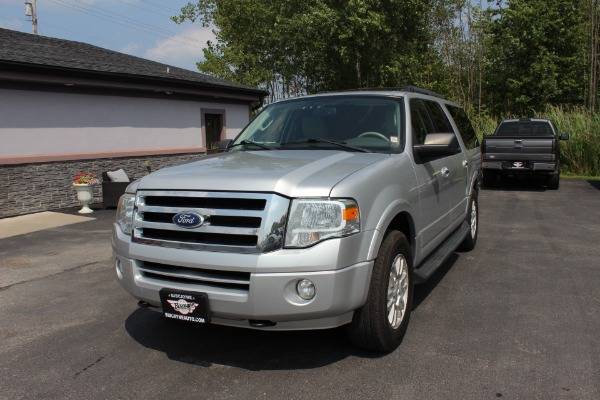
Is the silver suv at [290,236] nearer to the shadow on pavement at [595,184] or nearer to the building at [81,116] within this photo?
the building at [81,116]

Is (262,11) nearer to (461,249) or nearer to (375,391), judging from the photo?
(461,249)

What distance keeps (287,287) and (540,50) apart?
27197 mm

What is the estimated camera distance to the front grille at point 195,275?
314 cm

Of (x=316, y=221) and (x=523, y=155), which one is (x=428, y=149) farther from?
(x=523, y=155)

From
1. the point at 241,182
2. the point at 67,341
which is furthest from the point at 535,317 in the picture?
the point at 67,341

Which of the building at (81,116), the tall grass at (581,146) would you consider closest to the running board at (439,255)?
the building at (81,116)

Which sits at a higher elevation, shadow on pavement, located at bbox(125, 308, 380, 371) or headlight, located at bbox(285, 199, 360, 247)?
headlight, located at bbox(285, 199, 360, 247)

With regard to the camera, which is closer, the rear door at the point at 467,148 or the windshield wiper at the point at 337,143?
the windshield wiper at the point at 337,143

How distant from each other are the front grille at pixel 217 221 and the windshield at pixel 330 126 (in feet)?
4.22

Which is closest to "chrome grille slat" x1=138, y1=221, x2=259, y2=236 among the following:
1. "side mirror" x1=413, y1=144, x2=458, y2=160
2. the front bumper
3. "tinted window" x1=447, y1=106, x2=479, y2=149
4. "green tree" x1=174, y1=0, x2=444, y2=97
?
the front bumper

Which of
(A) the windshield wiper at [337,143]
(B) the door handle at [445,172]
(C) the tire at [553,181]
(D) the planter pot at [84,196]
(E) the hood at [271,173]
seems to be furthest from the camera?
(C) the tire at [553,181]

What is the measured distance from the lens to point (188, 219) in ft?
10.8

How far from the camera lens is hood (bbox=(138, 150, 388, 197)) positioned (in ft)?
10.5

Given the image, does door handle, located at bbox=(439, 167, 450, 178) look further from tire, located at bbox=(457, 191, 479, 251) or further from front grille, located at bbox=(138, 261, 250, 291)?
front grille, located at bbox=(138, 261, 250, 291)
